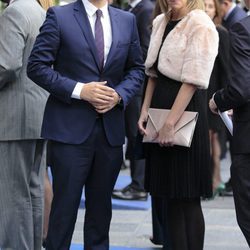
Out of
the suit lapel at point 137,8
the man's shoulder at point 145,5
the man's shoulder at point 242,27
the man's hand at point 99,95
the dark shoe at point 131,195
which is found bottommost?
the dark shoe at point 131,195

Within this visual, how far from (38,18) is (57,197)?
4.00 ft

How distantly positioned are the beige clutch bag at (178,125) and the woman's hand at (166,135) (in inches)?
1.2

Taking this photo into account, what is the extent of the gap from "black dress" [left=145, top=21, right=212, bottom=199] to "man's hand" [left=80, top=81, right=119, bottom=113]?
1.70 feet

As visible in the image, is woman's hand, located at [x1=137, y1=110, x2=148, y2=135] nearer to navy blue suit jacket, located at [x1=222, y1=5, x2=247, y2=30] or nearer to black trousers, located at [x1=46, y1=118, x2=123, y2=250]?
black trousers, located at [x1=46, y1=118, x2=123, y2=250]

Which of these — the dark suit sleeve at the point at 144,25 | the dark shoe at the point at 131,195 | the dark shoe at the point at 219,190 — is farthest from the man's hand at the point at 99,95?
the dark shoe at the point at 219,190

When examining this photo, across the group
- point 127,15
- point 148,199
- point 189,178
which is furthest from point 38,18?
point 148,199

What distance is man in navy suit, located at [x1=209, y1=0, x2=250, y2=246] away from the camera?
4449 millimetres

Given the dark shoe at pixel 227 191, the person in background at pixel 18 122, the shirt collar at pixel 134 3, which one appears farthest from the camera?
the dark shoe at pixel 227 191

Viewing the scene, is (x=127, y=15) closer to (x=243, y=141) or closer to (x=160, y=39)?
(x=160, y=39)

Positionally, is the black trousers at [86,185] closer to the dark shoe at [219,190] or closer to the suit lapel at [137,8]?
the suit lapel at [137,8]

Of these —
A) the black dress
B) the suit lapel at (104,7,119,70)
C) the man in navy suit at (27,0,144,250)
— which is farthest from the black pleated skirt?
the suit lapel at (104,7,119,70)

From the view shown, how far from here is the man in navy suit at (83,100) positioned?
15.5ft

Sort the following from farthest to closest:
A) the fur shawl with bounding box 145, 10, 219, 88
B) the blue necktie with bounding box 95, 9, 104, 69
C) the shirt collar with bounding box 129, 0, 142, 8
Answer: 1. the shirt collar with bounding box 129, 0, 142, 8
2. the fur shawl with bounding box 145, 10, 219, 88
3. the blue necktie with bounding box 95, 9, 104, 69

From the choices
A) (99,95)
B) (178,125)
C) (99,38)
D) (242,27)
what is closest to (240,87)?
(242,27)
